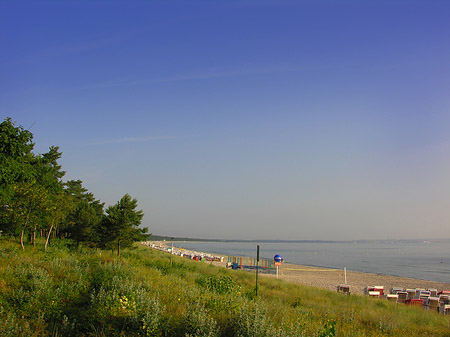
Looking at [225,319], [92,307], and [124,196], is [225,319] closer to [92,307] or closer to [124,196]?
[92,307]

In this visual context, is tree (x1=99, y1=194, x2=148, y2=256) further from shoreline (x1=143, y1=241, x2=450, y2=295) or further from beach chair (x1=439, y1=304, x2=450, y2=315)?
beach chair (x1=439, y1=304, x2=450, y2=315)

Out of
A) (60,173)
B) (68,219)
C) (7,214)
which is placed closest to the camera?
(7,214)

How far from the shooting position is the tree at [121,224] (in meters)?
26.2

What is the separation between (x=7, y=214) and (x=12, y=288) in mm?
16331

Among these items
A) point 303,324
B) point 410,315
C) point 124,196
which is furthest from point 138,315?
point 124,196

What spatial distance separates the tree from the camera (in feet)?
86.1

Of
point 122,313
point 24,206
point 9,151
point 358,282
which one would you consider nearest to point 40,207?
point 24,206

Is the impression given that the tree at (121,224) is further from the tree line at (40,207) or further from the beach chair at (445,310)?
the beach chair at (445,310)

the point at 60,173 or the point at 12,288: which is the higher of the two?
the point at 60,173

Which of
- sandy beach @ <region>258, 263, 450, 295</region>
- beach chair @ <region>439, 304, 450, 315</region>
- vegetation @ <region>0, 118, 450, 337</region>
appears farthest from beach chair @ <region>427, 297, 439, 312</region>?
sandy beach @ <region>258, 263, 450, 295</region>

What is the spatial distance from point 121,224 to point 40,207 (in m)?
6.97

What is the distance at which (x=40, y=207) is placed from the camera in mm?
20531

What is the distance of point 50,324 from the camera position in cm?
499

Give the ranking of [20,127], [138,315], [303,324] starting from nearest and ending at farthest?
1. [138,315]
2. [303,324]
3. [20,127]
